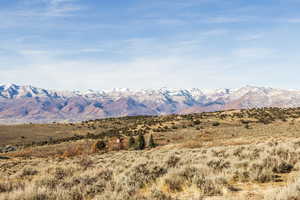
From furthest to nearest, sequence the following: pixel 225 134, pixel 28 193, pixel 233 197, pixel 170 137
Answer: pixel 170 137
pixel 225 134
pixel 28 193
pixel 233 197

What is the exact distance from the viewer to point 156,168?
12469 mm

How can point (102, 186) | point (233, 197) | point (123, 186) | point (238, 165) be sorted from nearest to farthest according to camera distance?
1. point (233, 197)
2. point (123, 186)
3. point (102, 186)
4. point (238, 165)

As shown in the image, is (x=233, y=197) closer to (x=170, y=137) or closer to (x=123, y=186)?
(x=123, y=186)

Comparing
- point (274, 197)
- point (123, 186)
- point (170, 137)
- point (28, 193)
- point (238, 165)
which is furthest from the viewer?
point (170, 137)

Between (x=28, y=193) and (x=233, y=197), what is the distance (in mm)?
5451

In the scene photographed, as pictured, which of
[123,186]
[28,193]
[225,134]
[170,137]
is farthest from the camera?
[170,137]

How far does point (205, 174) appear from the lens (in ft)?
33.0

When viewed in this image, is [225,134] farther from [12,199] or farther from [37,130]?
[37,130]

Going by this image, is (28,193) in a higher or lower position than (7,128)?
higher

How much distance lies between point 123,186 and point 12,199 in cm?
299

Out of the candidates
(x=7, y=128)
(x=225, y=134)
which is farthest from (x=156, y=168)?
(x=7, y=128)

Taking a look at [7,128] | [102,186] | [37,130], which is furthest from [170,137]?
[7,128]

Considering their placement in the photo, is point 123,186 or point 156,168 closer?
point 123,186

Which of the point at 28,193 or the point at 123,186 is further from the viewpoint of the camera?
the point at 123,186
